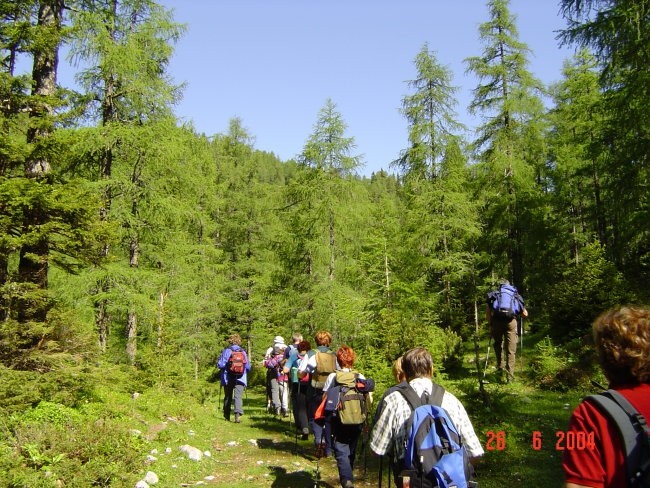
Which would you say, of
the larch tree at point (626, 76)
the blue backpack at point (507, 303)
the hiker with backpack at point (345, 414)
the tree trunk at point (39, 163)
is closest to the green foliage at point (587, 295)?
the larch tree at point (626, 76)

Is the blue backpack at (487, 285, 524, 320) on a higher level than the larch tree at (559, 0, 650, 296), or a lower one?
lower

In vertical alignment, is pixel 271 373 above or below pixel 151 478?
above

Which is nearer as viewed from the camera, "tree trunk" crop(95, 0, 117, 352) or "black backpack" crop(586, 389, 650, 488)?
"black backpack" crop(586, 389, 650, 488)

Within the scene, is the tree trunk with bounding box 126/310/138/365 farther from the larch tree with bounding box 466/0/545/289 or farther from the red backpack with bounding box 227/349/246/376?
the larch tree with bounding box 466/0/545/289

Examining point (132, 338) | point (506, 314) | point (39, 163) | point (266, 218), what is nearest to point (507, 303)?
point (506, 314)

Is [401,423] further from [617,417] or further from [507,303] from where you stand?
[507,303]

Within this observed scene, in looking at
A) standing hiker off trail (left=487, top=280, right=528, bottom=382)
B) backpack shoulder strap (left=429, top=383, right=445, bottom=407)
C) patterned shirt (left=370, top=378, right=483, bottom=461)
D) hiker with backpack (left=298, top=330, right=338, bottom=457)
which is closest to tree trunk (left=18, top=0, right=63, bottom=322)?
hiker with backpack (left=298, top=330, right=338, bottom=457)

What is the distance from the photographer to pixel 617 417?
6.12 feet

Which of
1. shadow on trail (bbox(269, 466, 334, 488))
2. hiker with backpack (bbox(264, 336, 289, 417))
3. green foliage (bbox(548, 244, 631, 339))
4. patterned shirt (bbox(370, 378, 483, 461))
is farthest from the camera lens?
green foliage (bbox(548, 244, 631, 339))

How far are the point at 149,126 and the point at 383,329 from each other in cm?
952

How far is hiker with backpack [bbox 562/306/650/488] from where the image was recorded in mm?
1834

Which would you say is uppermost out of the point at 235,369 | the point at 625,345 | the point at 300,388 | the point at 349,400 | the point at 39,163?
the point at 39,163

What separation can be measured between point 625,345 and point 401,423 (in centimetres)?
228

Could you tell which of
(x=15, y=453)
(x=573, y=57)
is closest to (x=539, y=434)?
(x=15, y=453)
